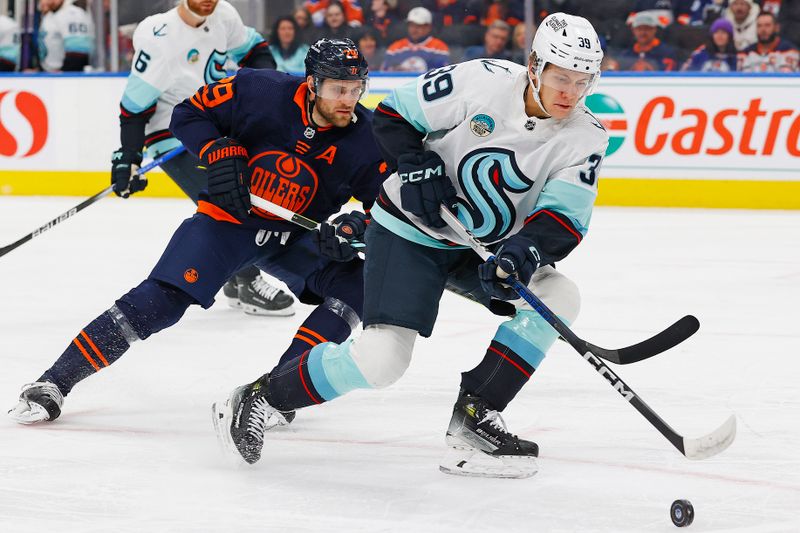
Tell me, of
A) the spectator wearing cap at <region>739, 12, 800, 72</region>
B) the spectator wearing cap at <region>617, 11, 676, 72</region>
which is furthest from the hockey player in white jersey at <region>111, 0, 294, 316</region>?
the spectator wearing cap at <region>739, 12, 800, 72</region>

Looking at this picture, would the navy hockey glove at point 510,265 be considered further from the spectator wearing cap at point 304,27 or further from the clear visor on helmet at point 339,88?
the spectator wearing cap at point 304,27

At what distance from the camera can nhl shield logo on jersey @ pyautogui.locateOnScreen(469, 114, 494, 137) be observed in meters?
2.32

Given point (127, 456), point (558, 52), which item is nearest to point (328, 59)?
point (558, 52)

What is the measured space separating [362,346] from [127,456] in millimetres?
565

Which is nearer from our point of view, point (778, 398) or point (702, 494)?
point (702, 494)

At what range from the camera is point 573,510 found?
212 centimetres

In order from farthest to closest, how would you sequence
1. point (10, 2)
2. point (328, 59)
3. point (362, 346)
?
point (10, 2) < point (328, 59) < point (362, 346)

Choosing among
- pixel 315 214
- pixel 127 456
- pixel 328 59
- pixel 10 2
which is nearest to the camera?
pixel 127 456

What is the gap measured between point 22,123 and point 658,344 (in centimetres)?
643

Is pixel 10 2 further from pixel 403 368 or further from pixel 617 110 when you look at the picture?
pixel 403 368

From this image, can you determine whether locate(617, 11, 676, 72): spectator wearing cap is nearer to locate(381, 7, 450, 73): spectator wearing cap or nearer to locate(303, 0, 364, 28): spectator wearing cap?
locate(381, 7, 450, 73): spectator wearing cap

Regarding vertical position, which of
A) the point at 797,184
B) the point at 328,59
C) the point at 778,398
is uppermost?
the point at 328,59

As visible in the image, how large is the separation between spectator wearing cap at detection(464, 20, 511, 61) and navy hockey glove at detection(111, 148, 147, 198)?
12.1 ft

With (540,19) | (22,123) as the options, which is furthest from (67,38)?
(540,19)
